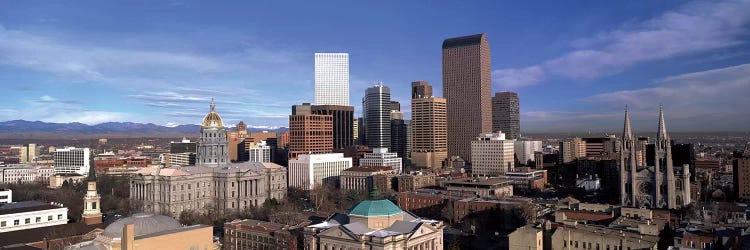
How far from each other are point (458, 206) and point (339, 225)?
48.9 m

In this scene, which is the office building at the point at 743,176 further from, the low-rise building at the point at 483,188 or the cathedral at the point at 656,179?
the low-rise building at the point at 483,188

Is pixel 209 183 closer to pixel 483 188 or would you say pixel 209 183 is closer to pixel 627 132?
pixel 483 188

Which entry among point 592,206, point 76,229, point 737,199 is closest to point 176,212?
point 76,229

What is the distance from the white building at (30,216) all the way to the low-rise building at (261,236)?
29.7m

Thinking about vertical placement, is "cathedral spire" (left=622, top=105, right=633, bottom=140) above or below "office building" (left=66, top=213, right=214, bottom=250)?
above

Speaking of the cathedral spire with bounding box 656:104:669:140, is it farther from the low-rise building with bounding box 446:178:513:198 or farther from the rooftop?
the rooftop

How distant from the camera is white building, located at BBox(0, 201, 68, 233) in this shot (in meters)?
81.0

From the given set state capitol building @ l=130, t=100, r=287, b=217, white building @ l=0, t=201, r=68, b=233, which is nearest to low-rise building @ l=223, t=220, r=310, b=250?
white building @ l=0, t=201, r=68, b=233

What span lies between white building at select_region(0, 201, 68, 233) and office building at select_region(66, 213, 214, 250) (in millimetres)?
30577

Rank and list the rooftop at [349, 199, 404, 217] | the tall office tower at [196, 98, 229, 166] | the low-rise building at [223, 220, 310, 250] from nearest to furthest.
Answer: the rooftop at [349, 199, 404, 217], the low-rise building at [223, 220, 310, 250], the tall office tower at [196, 98, 229, 166]

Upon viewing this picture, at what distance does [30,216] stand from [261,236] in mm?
38560

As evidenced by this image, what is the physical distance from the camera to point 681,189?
109062 millimetres

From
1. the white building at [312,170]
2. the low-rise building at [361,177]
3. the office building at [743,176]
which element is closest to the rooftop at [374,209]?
the low-rise building at [361,177]

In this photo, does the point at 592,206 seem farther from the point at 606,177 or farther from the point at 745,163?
the point at 606,177
